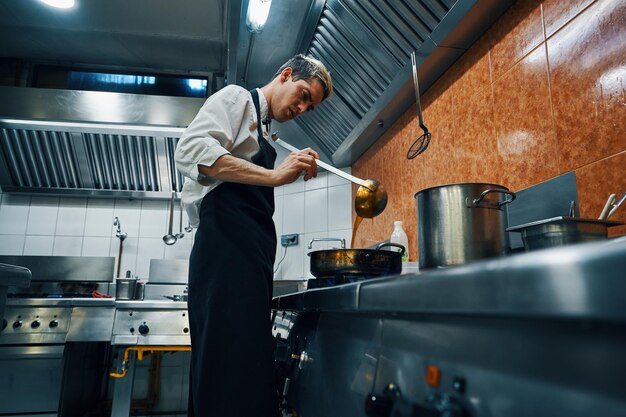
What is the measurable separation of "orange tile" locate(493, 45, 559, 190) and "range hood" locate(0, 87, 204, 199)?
217cm

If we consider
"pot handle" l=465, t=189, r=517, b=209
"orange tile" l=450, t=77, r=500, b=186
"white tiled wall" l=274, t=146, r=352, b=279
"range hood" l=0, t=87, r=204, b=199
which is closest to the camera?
"pot handle" l=465, t=189, r=517, b=209

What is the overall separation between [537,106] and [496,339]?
51.9 inches

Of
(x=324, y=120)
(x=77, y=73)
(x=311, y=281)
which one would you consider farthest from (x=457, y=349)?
(x=77, y=73)

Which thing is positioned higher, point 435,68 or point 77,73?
point 77,73

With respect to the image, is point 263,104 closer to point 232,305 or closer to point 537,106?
point 232,305

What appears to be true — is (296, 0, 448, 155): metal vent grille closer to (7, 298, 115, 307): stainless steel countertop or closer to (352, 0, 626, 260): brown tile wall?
(352, 0, 626, 260): brown tile wall

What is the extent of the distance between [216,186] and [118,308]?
148cm

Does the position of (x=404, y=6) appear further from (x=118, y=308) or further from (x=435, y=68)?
(x=118, y=308)

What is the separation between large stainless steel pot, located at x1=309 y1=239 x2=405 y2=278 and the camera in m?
1.14

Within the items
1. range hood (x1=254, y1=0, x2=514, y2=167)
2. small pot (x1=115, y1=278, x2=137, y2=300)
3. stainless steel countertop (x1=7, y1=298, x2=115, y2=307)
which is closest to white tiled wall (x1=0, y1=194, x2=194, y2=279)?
small pot (x1=115, y1=278, x2=137, y2=300)

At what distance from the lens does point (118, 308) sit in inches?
91.7

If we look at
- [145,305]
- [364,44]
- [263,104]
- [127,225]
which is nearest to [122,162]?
[127,225]

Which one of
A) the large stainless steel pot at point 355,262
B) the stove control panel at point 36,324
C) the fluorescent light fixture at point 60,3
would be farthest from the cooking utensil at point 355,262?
the fluorescent light fixture at point 60,3

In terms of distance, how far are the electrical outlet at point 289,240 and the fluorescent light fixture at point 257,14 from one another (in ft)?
5.82
